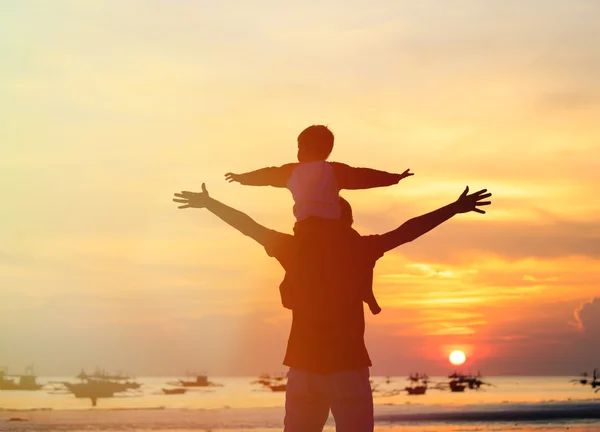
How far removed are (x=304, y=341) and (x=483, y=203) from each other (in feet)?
3.53

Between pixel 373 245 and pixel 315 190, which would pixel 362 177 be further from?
pixel 373 245

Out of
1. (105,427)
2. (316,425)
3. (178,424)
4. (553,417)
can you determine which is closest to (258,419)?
(178,424)

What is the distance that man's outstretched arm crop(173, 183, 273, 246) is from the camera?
13.0 feet

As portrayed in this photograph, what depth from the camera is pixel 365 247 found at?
392 centimetres

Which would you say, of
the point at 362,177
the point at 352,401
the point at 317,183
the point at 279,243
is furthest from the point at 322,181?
the point at 352,401

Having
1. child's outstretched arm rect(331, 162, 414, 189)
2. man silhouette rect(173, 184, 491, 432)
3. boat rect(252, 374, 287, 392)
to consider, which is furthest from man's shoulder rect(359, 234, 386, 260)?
boat rect(252, 374, 287, 392)

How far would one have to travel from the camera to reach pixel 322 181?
3.82 m

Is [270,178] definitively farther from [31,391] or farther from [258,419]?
[31,391]

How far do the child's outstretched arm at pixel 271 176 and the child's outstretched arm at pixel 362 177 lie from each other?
0.78 ft

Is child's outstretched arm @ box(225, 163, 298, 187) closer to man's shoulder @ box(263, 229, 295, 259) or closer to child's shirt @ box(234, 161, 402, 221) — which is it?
child's shirt @ box(234, 161, 402, 221)

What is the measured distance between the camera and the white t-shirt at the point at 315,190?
12.5 ft

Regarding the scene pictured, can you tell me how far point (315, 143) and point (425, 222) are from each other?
643mm

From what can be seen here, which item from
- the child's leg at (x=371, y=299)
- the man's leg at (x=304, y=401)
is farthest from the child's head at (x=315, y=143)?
the man's leg at (x=304, y=401)

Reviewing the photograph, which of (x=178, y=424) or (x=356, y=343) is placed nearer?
(x=356, y=343)
